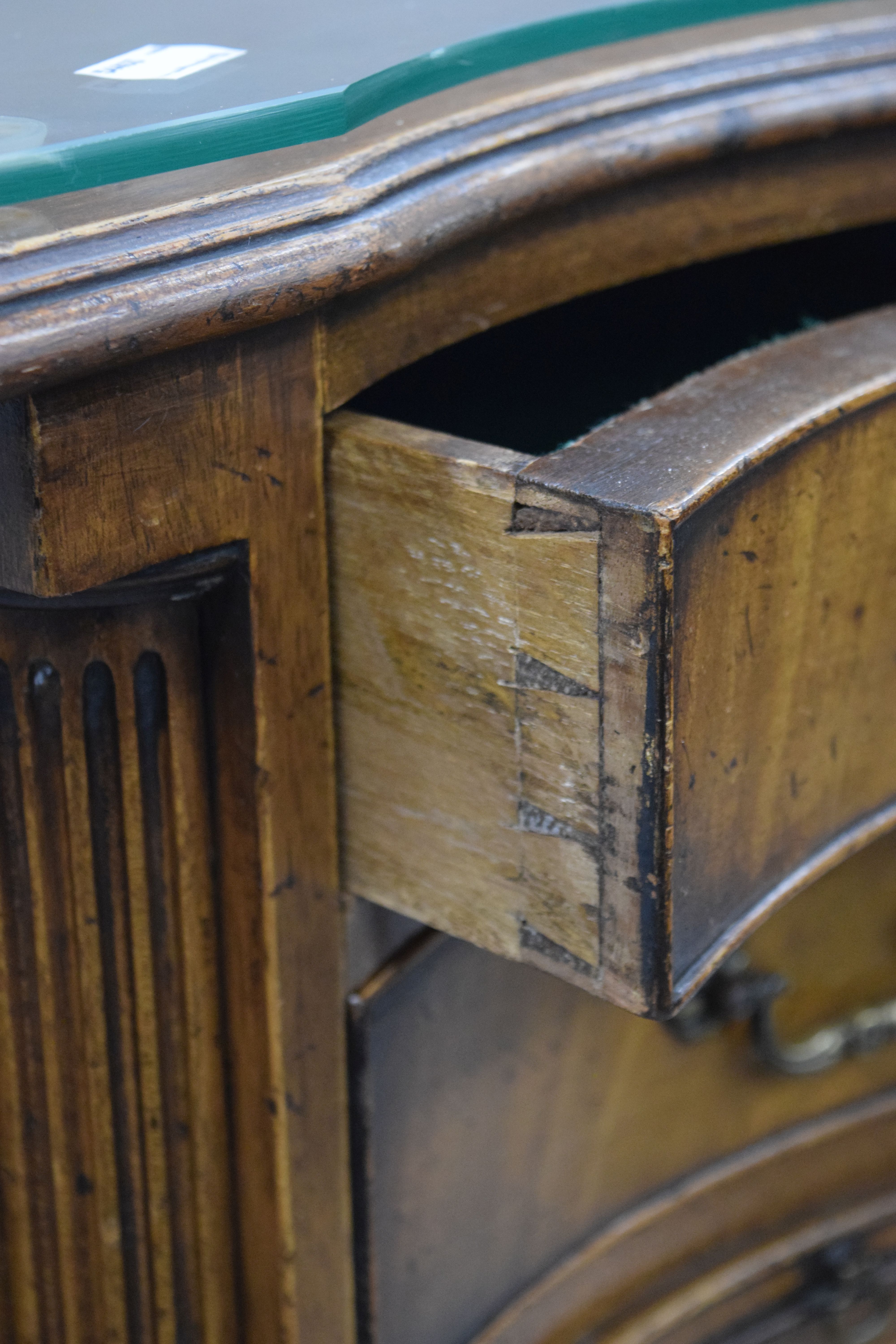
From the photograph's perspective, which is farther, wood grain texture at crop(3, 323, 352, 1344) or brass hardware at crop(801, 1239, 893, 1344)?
brass hardware at crop(801, 1239, 893, 1344)

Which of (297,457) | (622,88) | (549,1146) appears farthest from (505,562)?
(549,1146)

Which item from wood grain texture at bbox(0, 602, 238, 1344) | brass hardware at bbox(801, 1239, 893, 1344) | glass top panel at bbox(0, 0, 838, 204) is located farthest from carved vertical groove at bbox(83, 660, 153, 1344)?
brass hardware at bbox(801, 1239, 893, 1344)

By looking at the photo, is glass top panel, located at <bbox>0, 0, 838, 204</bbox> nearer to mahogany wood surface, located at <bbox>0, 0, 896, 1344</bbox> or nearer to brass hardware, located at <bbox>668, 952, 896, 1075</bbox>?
mahogany wood surface, located at <bbox>0, 0, 896, 1344</bbox>

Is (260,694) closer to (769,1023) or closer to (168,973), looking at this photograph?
(168,973)

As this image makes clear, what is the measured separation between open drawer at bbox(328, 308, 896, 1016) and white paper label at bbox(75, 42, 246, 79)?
0.33 ft

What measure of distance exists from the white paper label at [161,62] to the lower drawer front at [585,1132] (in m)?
0.26

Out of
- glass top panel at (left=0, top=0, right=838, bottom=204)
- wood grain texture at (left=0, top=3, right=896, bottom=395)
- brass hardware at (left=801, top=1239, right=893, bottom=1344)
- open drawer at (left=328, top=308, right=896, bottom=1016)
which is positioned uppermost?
glass top panel at (left=0, top=0, right=838, bottom=204)

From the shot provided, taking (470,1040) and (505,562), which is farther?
(470,1040)

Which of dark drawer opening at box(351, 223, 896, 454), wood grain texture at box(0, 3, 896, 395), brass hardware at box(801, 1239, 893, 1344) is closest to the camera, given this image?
wood grain texture at box(0, 3, 896, 395)

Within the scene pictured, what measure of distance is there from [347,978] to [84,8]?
0.28 meters

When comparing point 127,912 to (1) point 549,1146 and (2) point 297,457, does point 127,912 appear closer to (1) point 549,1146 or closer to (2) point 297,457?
(2) point 297,457

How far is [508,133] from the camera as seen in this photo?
385 mm

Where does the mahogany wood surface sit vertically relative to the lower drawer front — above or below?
above

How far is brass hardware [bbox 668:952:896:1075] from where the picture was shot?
0.60 m
